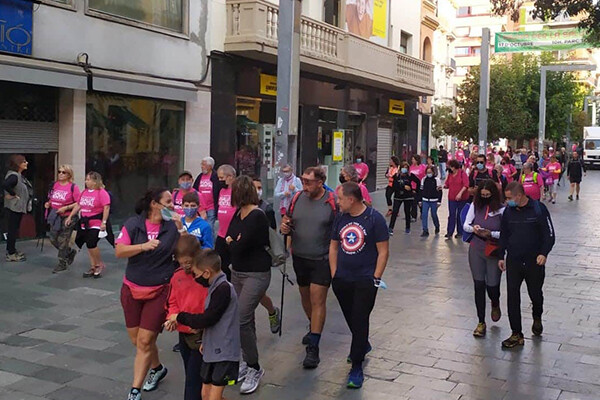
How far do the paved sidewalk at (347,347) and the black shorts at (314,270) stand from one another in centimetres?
73

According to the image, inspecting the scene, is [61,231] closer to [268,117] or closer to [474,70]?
[268,117]

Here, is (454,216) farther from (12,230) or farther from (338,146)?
(338,146)

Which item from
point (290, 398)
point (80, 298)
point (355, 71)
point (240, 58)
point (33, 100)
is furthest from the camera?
point (355, 71)

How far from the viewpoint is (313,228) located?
Result: 20.8ft

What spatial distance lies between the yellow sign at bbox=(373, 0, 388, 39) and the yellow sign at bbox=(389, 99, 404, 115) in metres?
2.87

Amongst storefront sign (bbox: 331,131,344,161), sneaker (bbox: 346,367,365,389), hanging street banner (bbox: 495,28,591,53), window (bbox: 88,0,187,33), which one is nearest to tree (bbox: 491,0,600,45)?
window (bbox: 88,0,187,33)

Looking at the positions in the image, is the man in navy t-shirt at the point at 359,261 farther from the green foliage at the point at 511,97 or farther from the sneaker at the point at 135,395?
the green foliage at the point at 511,97

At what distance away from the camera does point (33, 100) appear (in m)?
12.6

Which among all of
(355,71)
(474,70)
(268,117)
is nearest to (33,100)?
(268,117)

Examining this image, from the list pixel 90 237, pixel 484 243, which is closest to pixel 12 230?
pixel 90 237

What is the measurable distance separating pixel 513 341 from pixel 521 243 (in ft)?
3.14

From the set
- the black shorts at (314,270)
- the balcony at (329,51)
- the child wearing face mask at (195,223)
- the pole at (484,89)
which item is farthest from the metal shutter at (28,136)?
the pole at (484,89)

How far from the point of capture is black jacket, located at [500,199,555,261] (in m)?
6.85

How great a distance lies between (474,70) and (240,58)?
922 inches
